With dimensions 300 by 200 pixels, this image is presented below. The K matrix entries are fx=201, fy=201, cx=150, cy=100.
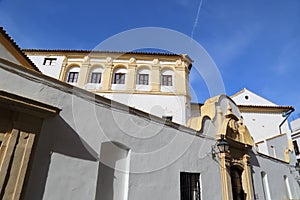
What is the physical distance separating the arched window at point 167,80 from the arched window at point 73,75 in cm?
704

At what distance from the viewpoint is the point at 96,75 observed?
653 inches

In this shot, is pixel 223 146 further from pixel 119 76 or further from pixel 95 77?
pixel 95 77

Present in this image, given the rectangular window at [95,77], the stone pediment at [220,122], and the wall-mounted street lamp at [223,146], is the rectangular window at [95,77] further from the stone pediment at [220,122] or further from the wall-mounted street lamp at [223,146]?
the wall-mounted street lamp at [223,146]

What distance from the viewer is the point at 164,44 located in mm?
6902

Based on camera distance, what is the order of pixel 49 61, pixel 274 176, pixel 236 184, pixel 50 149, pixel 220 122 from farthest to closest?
pixel 49 61, pixel 274 176, pixel 220 122, pixel 236 184, pixel 50 149

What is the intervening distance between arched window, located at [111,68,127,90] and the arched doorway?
34.4ft

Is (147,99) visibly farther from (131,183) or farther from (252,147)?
(131,183)

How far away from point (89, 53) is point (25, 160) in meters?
15.4

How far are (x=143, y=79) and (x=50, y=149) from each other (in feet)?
44.0

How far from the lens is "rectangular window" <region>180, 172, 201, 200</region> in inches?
216

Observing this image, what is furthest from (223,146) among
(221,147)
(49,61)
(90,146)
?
(49,61)

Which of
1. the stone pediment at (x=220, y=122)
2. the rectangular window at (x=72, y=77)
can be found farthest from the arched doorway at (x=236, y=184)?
the rectangular window at (x=72, y=77)

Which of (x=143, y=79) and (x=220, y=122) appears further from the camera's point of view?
(x=143, y=79)

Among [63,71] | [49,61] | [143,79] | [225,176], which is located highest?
[49,61]
